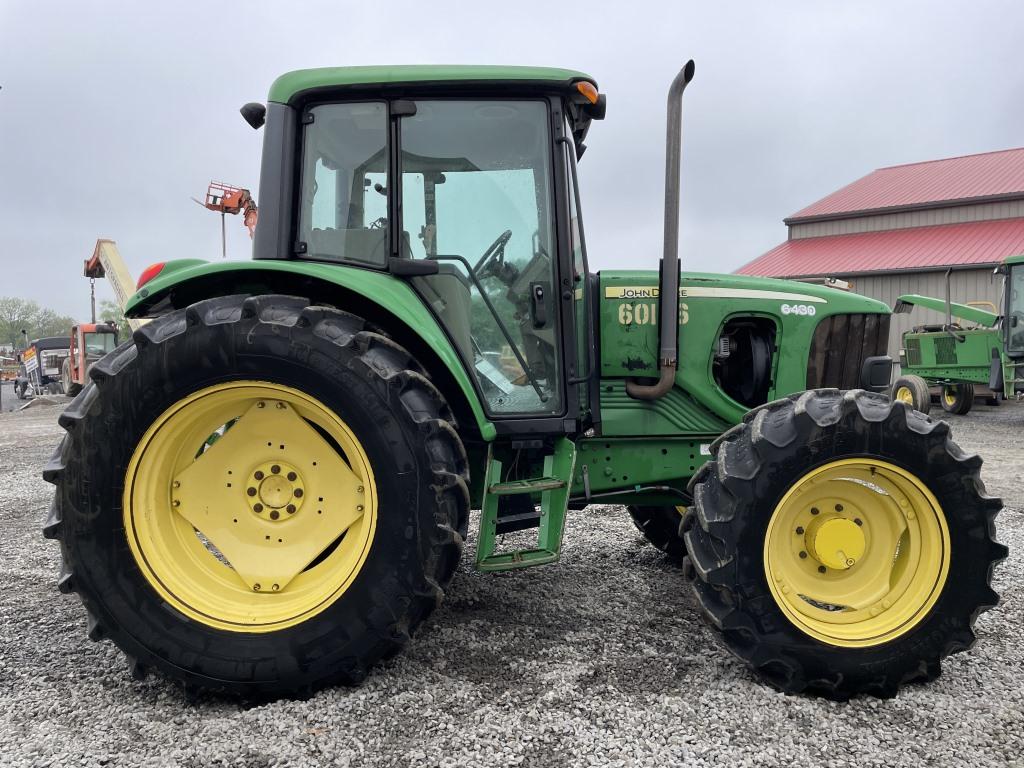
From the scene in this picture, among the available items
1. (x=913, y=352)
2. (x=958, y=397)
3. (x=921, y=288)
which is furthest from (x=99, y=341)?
(x=921, y=288)

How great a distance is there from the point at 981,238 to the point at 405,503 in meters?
22.6

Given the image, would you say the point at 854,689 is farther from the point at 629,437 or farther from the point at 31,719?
the point at 31,719

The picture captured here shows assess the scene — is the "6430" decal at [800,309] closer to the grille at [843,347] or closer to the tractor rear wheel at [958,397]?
the grille at [843,347]

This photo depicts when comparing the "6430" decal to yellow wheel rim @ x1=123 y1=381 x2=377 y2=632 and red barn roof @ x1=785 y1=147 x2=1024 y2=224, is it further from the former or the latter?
red barn roof @ x1=785 y1=147 x2=1024 y2=224

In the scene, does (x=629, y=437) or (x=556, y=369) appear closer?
(x=556, y=369)

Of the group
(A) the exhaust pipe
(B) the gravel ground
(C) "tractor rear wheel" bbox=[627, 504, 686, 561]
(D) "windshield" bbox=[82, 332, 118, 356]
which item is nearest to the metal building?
(C) "tractor rear wheel" bbox=[627, 504, 686, 561]

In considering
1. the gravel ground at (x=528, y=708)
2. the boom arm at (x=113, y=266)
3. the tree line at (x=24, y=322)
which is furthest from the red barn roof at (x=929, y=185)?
the tree line at (x=24, y=322)

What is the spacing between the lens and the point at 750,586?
7.93ft

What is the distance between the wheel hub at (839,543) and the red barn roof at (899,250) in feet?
60.8

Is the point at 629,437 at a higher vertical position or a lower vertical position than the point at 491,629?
higher

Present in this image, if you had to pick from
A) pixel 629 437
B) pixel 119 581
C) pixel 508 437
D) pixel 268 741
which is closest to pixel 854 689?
pixel 629 437

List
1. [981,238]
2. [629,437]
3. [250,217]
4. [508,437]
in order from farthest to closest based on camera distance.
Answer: [981,238] → [250,217] → [629,437] → [508,437]

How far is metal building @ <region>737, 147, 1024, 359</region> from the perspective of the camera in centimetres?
1912

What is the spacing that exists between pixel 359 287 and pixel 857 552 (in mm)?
1970
